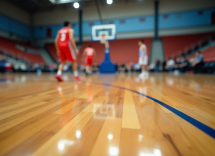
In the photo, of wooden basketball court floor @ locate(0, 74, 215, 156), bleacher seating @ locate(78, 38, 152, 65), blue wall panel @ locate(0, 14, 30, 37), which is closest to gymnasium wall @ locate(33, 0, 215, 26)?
blue wall panel @ locate(0, 14, 30, 37)

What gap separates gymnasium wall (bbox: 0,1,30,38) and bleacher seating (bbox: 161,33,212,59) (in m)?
13.0

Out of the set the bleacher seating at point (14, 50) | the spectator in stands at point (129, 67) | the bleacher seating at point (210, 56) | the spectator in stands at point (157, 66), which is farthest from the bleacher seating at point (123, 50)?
the bleacher seating at point (210, 56)

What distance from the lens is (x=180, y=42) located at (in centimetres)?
1013

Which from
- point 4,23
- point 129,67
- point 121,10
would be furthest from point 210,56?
point 4,23

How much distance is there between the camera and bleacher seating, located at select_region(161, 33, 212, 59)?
9.72m

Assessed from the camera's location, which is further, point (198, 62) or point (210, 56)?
point (210, 56)

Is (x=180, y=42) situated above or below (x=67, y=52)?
above

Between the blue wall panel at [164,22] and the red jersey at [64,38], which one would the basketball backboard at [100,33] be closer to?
the blue wall panel at [164,22]

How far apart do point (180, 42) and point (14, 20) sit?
47.5 ft

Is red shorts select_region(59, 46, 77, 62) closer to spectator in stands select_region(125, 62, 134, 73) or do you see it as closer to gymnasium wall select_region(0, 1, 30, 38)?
spectator in stands select_region(125, 62, 134, 73)

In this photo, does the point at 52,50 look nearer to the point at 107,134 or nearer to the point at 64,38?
the point at 64,38

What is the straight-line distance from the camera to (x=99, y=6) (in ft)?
36.5

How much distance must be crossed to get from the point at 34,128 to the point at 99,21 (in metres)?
12.3

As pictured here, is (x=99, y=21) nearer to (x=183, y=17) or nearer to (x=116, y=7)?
(x=116, y=7)
